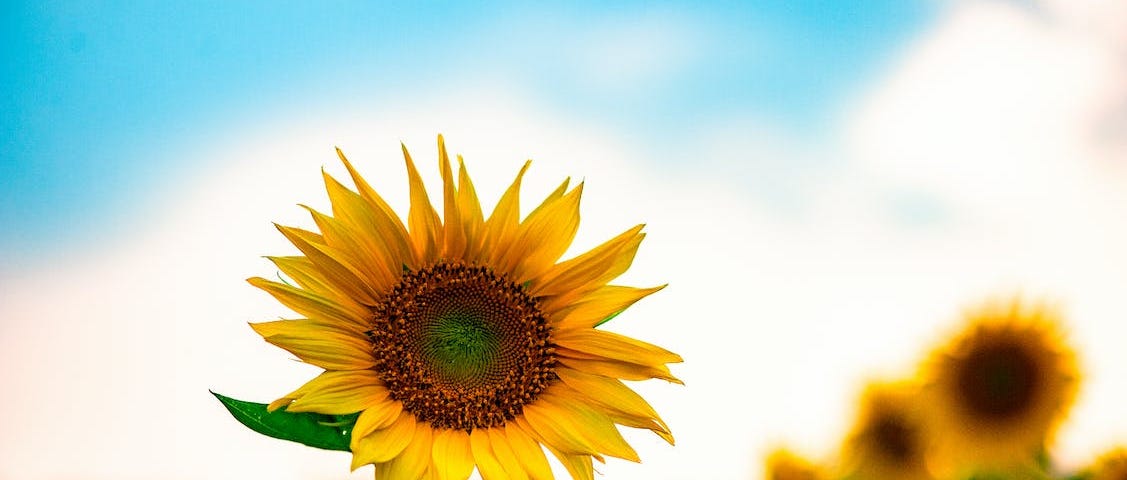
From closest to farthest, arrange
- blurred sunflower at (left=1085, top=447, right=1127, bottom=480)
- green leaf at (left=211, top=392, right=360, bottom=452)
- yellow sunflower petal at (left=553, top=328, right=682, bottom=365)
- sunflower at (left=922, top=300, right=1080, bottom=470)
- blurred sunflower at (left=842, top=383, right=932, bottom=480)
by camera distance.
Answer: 1. green leaf at (left=211, top=392, right=360, bottom=452)
2. yellow sunflower petal at (left=553, top=328, right=682, bottom=365)
3. blurred sunflower at (left=1085, top=447, right=1127, bottom=480)
4. sunflower at (left=922, top=300, right=1080, bottom=470)
5. blurred sunflower at (left=842, top=383, right=932, bottom=480)

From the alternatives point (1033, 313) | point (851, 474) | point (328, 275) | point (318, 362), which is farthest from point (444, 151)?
point (851, 474)

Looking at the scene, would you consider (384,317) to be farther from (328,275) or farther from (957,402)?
(957,402)

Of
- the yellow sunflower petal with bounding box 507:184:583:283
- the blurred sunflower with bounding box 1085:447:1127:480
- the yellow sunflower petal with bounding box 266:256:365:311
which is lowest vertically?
the blurred sunflower with bounding box 1085:447:1127:480

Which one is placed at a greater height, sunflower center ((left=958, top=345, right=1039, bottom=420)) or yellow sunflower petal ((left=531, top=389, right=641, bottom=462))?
sunflower center ((left=958, top=345, right=1039, bottom=420))

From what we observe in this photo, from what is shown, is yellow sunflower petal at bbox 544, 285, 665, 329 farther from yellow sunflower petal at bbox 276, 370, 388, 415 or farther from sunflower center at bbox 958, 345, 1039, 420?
sunflower center at bbox 958, 345, 1039, 420

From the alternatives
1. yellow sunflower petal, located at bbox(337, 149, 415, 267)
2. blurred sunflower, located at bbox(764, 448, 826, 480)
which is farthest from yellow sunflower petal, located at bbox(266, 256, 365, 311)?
blurred sunflower, located at bbox(764, 448, 826, 480)

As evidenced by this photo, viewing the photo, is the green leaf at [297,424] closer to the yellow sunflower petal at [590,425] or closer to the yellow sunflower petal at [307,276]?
the yellow sunflower petal at [307,276]

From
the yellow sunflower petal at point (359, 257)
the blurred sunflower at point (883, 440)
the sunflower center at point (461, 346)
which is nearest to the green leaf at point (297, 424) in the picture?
the sunflower center at point (461, 346)
